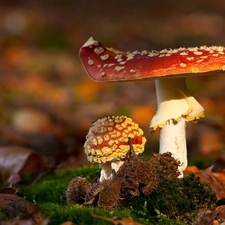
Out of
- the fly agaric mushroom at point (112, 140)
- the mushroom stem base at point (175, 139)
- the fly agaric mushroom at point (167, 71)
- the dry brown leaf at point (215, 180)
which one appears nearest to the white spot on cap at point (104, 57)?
the fly agaric mushroom at point (167, 71)

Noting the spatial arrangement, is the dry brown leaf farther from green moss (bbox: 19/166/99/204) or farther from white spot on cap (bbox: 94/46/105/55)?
white spot on cap (bbox: 94/46/105/55)

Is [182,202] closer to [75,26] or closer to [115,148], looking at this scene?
[115,148]

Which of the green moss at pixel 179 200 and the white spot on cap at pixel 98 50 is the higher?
the white spot on cap at pixel 98 50

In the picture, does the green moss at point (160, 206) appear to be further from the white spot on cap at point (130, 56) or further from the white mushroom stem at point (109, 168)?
the white spot on cap at point (130, 56)

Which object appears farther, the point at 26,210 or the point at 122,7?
the point at 122,7

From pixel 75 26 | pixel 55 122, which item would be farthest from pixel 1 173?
pixel 75 26

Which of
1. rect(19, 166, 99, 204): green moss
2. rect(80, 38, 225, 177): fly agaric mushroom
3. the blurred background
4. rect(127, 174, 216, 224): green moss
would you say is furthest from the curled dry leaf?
rect(127, 174, 216, 224): green moss

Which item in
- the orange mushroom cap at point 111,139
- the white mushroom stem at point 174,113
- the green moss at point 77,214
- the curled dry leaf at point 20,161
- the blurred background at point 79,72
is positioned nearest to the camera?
the green moss at point 77,214
